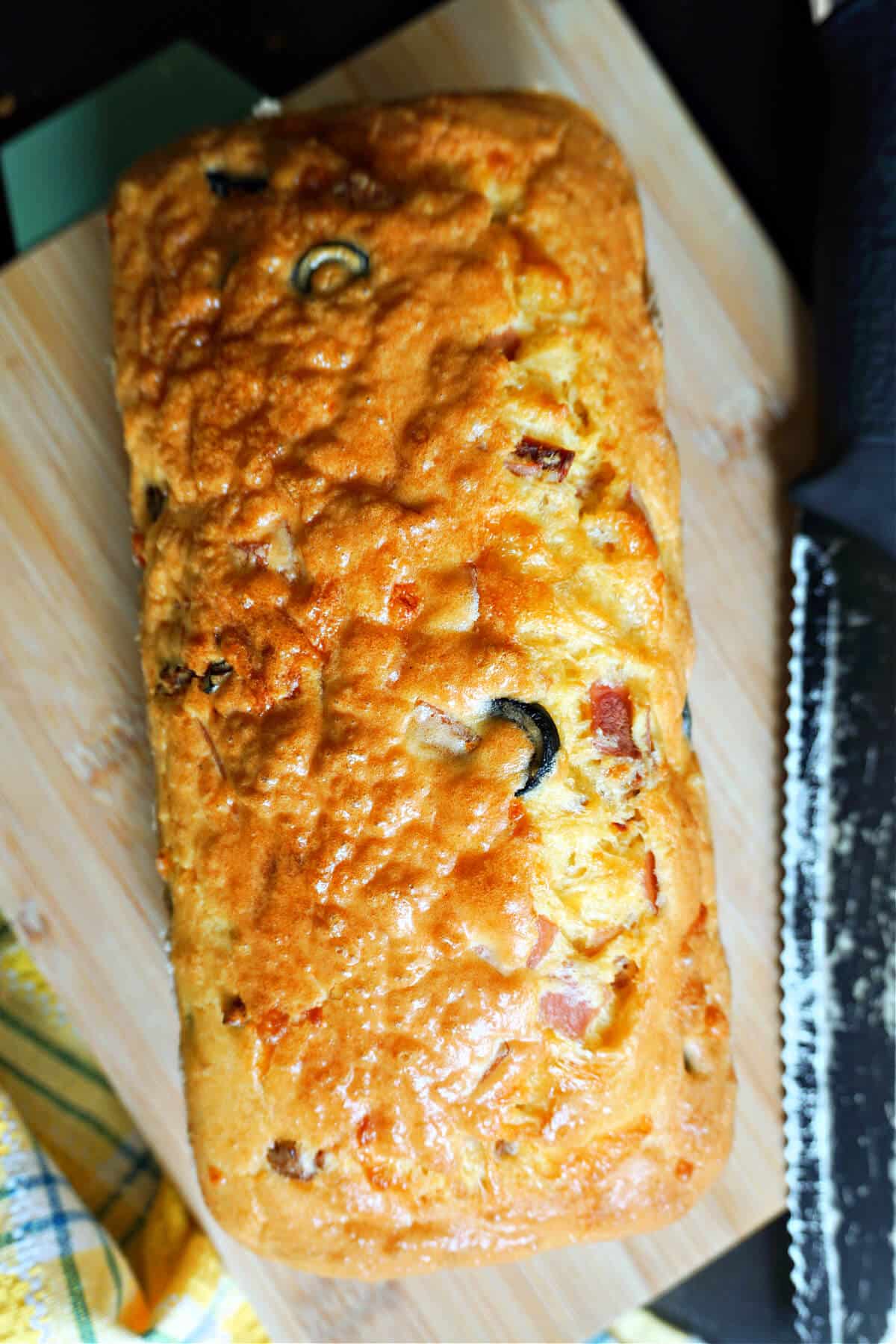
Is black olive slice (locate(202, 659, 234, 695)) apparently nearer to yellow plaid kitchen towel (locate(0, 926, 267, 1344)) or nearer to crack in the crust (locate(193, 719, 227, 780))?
crack in the crust (locate(193, 719, 227, 780))

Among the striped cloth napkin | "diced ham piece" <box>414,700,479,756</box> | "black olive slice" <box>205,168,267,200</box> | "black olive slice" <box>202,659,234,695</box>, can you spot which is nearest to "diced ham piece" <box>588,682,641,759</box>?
"diced ham piece" <box>414,700,479,756</box>

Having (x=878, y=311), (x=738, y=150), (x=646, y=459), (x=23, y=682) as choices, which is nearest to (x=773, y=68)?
(x=738, y=150)

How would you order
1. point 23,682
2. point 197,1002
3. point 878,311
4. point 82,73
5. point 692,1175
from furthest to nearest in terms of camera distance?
point 82,73 → point 23,682 → point 878,311 → point 692,1175 → point 197,1002

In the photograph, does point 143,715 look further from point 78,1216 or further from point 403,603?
point 78,1216

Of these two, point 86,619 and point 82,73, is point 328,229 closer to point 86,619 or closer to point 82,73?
point 86,619

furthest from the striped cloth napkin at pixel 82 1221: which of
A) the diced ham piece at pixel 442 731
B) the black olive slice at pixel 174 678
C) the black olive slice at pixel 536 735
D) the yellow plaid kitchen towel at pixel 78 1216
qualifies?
the black olive slice at pixel 536 735
